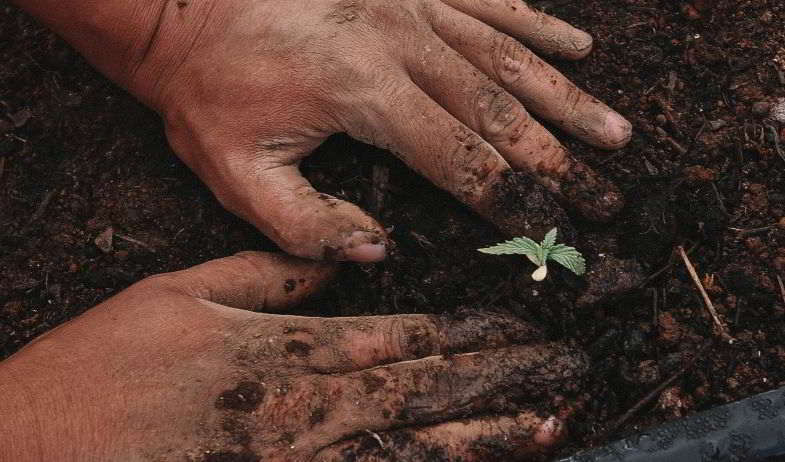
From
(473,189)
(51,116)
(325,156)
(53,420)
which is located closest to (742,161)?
(473,189)

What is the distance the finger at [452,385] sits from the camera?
5.61 feet

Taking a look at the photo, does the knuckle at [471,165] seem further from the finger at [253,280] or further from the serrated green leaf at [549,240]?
the finger at [253,280]

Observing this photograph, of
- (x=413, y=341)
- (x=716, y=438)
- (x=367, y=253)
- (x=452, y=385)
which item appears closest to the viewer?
(x=716, y=438)

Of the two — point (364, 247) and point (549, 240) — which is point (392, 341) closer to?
point (364, 247)

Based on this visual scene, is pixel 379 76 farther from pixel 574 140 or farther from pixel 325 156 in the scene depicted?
pixel 574 140

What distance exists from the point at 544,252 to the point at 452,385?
453 millimetres

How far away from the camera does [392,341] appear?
1.85 metres

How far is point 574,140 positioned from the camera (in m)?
2.25

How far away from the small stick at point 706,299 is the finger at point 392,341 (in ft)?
1.59

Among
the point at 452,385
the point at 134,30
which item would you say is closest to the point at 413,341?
the point at 452,385

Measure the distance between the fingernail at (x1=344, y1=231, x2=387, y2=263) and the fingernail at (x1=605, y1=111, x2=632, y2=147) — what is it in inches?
33.1

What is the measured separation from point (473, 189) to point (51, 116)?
172 centimetres

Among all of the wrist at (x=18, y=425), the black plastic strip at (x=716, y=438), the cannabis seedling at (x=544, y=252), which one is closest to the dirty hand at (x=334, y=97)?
the cannabis seedling at (x=544, y=252)

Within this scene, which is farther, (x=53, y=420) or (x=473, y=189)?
(x=473, y=189)
